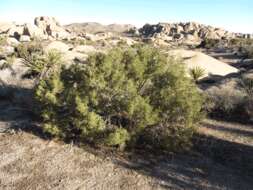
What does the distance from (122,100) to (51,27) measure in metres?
97.7

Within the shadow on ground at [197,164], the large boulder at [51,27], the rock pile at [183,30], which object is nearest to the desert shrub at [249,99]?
the shadow on ground at [197,164]

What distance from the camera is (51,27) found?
106 metres

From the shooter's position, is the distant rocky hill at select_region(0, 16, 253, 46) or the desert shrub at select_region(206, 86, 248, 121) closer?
the desert shrub at select_region(206, 86, 248, 121)

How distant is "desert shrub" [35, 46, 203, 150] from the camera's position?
42.4ft

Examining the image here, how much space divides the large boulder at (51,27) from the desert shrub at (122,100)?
80160mm

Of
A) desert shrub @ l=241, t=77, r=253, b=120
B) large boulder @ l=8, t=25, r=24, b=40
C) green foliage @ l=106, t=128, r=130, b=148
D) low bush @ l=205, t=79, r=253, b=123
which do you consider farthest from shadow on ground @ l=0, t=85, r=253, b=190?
large boulder @ l=8, t=25, r=24, b=40

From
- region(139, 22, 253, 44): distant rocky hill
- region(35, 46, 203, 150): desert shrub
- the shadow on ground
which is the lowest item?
region(139, 22, 253, 44): distant rocky hill

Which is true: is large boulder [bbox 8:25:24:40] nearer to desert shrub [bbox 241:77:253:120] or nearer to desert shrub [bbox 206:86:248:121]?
desert shrub [bbox 206:86:248:121]

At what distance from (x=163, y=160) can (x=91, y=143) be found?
2.95 metres

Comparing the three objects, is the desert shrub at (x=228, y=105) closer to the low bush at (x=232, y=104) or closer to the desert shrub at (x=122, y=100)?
the low bush at (x=232, y=104)

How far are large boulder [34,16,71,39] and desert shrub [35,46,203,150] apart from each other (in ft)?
263

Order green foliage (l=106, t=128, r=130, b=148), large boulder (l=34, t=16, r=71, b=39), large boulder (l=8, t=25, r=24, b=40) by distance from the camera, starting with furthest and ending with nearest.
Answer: large boulder (l=34, t=16, r=71, b=39) < large boulder (l=8, t=25, r=24, b=40) < green foliage (l=106, t=128, r=130, b=148)

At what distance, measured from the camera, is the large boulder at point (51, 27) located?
319 ft

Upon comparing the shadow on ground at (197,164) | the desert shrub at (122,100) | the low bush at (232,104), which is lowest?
the shadow on ground at (197,164)
